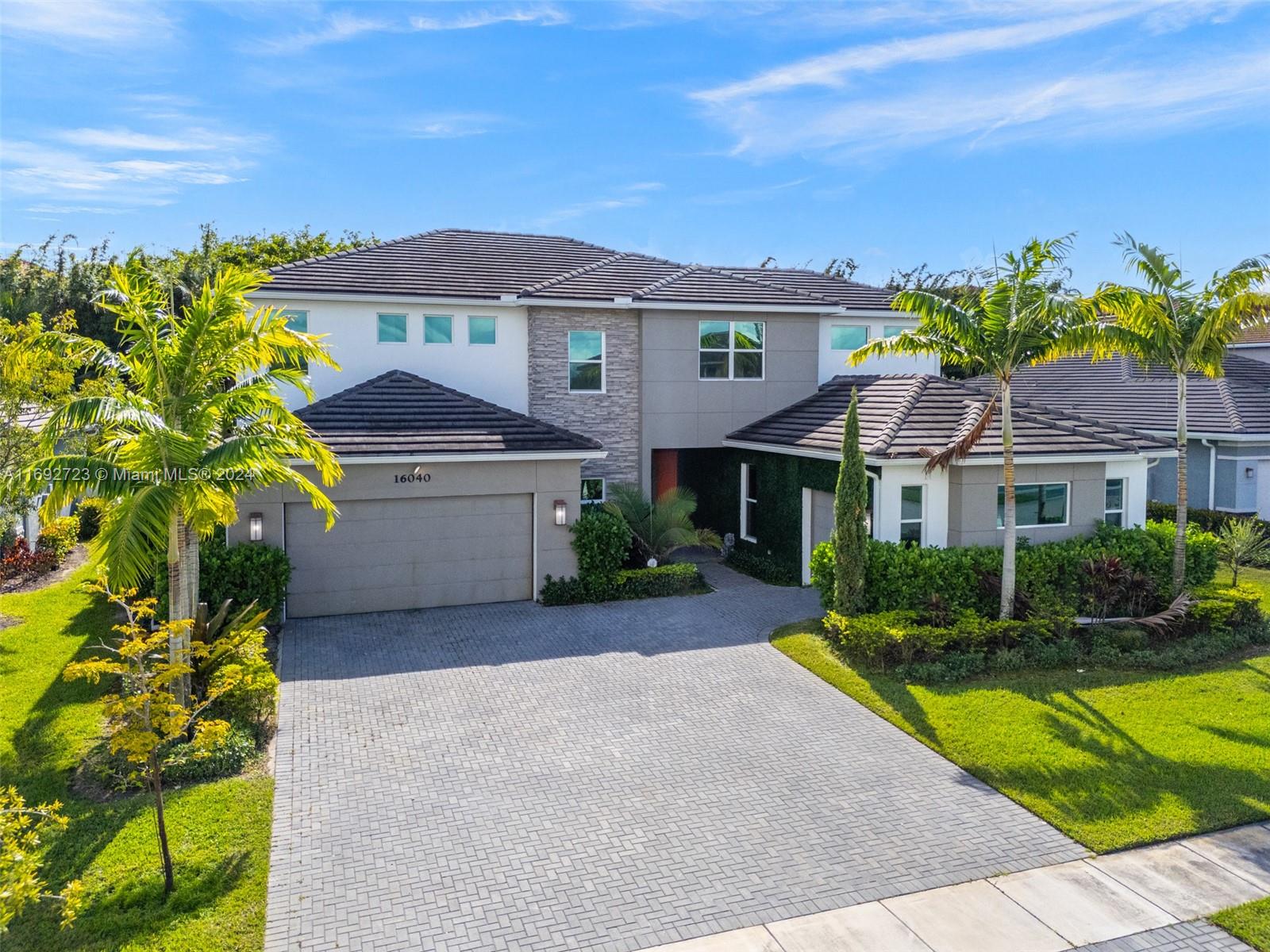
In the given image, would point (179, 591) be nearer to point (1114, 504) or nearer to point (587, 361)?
point (587, 361)

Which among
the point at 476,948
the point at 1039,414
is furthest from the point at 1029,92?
the point at 476,948

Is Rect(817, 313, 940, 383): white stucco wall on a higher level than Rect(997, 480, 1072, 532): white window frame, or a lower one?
higher

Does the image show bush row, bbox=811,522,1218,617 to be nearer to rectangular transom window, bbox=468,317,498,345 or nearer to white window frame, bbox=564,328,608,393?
white window frame, bbox=564,328,608,393

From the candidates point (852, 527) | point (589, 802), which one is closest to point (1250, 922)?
point (589, 802)

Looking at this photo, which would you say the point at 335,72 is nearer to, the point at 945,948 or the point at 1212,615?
the point at 945,948

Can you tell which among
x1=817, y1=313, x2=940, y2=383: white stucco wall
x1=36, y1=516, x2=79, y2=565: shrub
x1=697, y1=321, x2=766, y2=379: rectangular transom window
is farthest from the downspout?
x1=36, y1=516, x2=79, y2=565: shrub

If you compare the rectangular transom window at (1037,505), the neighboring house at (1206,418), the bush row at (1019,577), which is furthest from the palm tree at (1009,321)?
the neighboring house at (1206,418)
